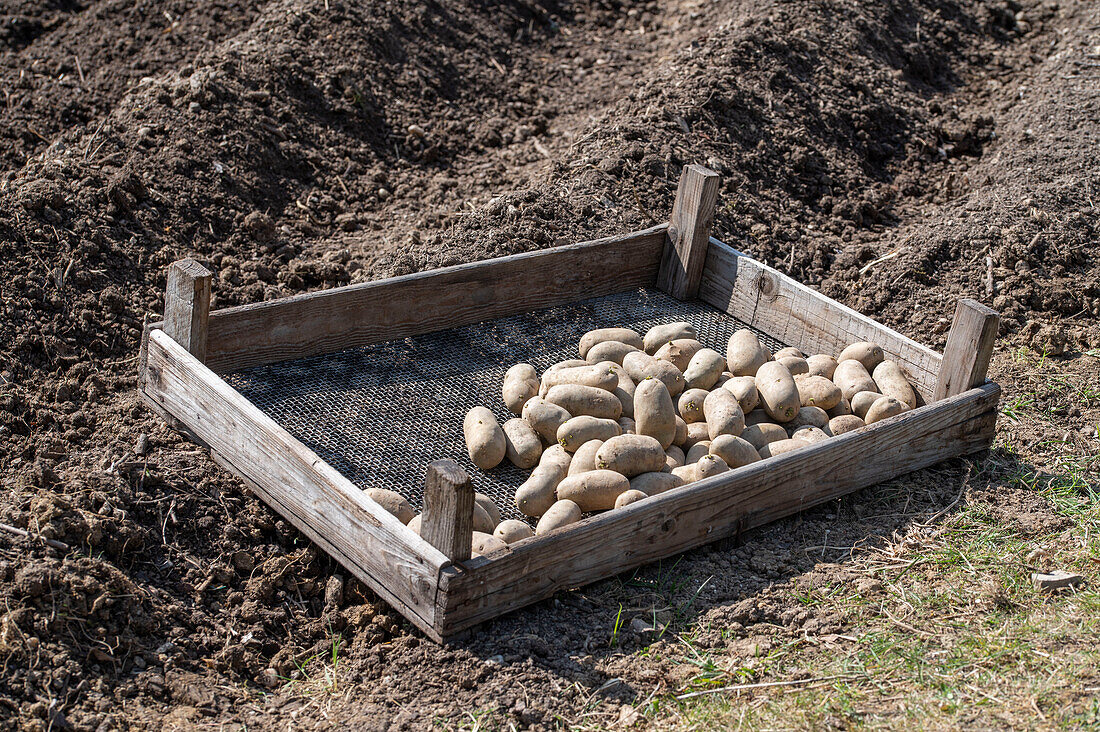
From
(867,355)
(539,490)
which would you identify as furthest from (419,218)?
(539,490)

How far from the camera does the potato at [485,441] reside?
356cm

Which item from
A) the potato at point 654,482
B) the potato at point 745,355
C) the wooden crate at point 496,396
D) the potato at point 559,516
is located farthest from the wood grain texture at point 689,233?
the potato at point 559,516

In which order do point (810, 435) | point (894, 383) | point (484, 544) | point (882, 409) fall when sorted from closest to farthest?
point (484, 544) < point (810, 435) < point (882, 409) < point (894, 383)

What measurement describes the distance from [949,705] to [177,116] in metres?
4.78

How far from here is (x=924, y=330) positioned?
4926mm

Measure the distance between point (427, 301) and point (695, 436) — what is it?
1.26m

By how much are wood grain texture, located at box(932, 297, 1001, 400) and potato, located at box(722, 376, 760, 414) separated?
71cm

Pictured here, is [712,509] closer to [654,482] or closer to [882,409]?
[654,482]

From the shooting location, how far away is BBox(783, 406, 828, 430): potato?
384cm

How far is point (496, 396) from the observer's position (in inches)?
160

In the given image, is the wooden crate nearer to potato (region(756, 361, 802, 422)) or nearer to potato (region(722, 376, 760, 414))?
potato (region(756, 361, 802, 422))

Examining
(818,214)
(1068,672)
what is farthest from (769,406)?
(818,214)

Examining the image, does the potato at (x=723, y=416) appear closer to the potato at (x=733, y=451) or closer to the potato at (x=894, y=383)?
the potato at (x=733, y=451)

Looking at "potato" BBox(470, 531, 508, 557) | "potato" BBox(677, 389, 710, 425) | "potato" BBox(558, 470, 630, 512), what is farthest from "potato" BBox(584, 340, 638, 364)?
"potato" BBox(470, 531, 508, 557)
